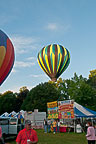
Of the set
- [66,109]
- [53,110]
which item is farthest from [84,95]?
[66,109]

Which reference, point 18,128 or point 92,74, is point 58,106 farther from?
point 92,74

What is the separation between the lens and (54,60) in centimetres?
3709

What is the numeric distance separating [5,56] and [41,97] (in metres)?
38.5

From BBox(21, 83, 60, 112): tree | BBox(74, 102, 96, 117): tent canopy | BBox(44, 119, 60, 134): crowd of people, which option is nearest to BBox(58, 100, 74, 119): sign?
BBox(74, 102, 96, 117): tent canopy

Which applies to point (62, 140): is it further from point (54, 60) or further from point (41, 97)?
point (41, 97)

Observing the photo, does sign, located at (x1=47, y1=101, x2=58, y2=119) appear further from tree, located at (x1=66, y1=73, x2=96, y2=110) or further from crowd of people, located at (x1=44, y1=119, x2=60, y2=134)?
tree, located at (x1=66, y1=73, x2=96, y2=110)

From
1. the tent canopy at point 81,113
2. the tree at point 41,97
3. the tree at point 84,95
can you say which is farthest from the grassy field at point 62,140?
the tree at point 41,97

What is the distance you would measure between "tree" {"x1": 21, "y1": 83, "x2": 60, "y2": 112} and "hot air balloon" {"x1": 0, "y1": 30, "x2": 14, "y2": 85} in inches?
1403

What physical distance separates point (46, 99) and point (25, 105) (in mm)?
6797

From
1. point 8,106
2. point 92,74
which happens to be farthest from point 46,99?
point 92,74

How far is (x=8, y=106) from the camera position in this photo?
65.8 metres

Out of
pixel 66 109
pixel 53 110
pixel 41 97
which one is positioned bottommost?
pixel 53 110

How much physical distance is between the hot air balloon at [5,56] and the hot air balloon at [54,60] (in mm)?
16970

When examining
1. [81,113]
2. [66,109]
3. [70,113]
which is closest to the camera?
[81,113]
